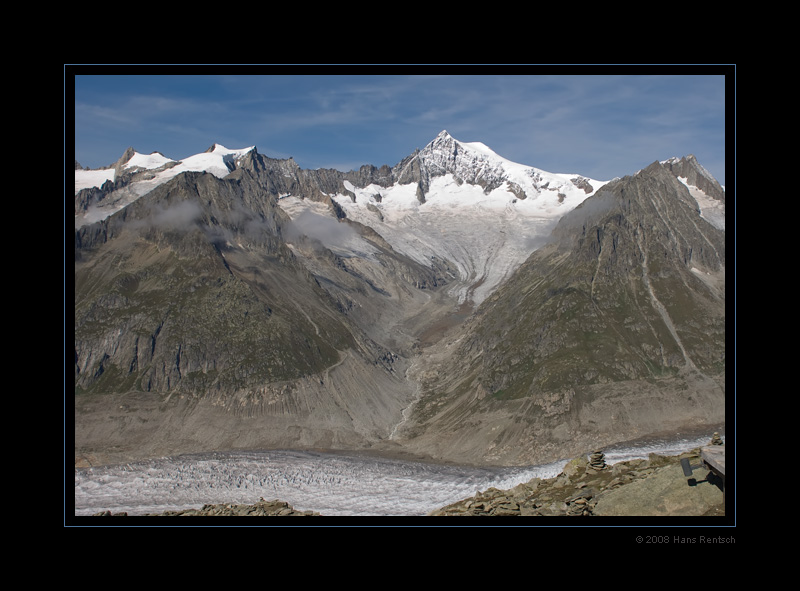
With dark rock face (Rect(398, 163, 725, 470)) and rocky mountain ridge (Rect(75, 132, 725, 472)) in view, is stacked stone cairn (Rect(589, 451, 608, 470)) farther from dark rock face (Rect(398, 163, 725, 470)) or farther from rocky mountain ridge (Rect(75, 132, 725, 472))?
dark rock face (Rect(398, 163, 725, 470))

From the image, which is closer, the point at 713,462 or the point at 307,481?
the point at 713,462

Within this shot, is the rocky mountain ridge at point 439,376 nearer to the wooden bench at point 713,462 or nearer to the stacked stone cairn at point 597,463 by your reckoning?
the stacked stone cairn at point 597,463

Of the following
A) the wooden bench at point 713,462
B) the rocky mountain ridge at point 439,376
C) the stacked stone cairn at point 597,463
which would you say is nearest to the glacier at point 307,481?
the rocky mountain ridge at point 439,376

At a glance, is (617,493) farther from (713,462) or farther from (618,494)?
(713,462)

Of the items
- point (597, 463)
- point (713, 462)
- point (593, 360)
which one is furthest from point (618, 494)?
point (593, 360)

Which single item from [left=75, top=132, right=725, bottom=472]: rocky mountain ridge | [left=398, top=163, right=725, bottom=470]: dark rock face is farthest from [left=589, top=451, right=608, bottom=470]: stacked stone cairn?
[left=398, top=163, right=725, bottom=470]: dark rock face
